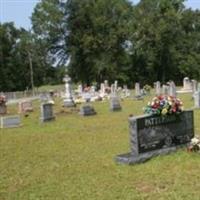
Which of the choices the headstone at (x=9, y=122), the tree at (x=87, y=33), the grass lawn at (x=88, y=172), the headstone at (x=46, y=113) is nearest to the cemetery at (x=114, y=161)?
the grass lawn at (x=88, y=172)

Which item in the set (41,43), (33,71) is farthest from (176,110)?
(33,71)

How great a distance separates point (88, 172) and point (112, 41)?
55.0m

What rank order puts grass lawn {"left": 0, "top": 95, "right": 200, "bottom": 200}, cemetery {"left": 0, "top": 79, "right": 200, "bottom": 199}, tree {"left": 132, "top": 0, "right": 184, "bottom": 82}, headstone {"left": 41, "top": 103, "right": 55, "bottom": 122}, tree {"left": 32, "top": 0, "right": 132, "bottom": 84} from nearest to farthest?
grass lawn {"left": 0, "top": 95, "right": 200, "bottom": 200} → cemetery {"left": 0, "top": 79, "right": 200, "bottom": 199} → headstone {"left": 41, "top": 103, "right": 55, "bottom": 122} → tree {"left": 32, "top": 0, "right": 132, "bottom": 84} → tree {"left": 132, "top": 0, "right": 184, "bottom": 82}

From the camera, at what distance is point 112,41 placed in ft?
207

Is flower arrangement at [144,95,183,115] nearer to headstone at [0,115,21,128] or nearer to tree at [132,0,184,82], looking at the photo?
headstone at [0,115,21,128]

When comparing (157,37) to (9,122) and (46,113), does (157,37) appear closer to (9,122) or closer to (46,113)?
(46,113)

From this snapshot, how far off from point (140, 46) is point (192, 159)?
57.5 m

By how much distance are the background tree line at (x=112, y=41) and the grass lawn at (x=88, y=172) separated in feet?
163

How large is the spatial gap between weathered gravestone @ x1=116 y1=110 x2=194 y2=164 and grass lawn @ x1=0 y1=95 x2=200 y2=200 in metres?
0.20

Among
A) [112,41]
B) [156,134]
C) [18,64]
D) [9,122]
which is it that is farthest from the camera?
[18,64]

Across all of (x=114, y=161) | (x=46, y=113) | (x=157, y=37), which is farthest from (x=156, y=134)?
(x=157, y=37)

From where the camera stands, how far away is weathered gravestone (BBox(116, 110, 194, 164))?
9.49 metres

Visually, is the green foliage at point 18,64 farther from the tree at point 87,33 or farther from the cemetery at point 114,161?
the cemetery at point 114,161

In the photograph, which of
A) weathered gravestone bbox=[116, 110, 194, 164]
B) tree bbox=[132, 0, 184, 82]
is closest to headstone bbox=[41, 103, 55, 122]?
weathered gravestone bbox=[116, 110, 194, 164]
